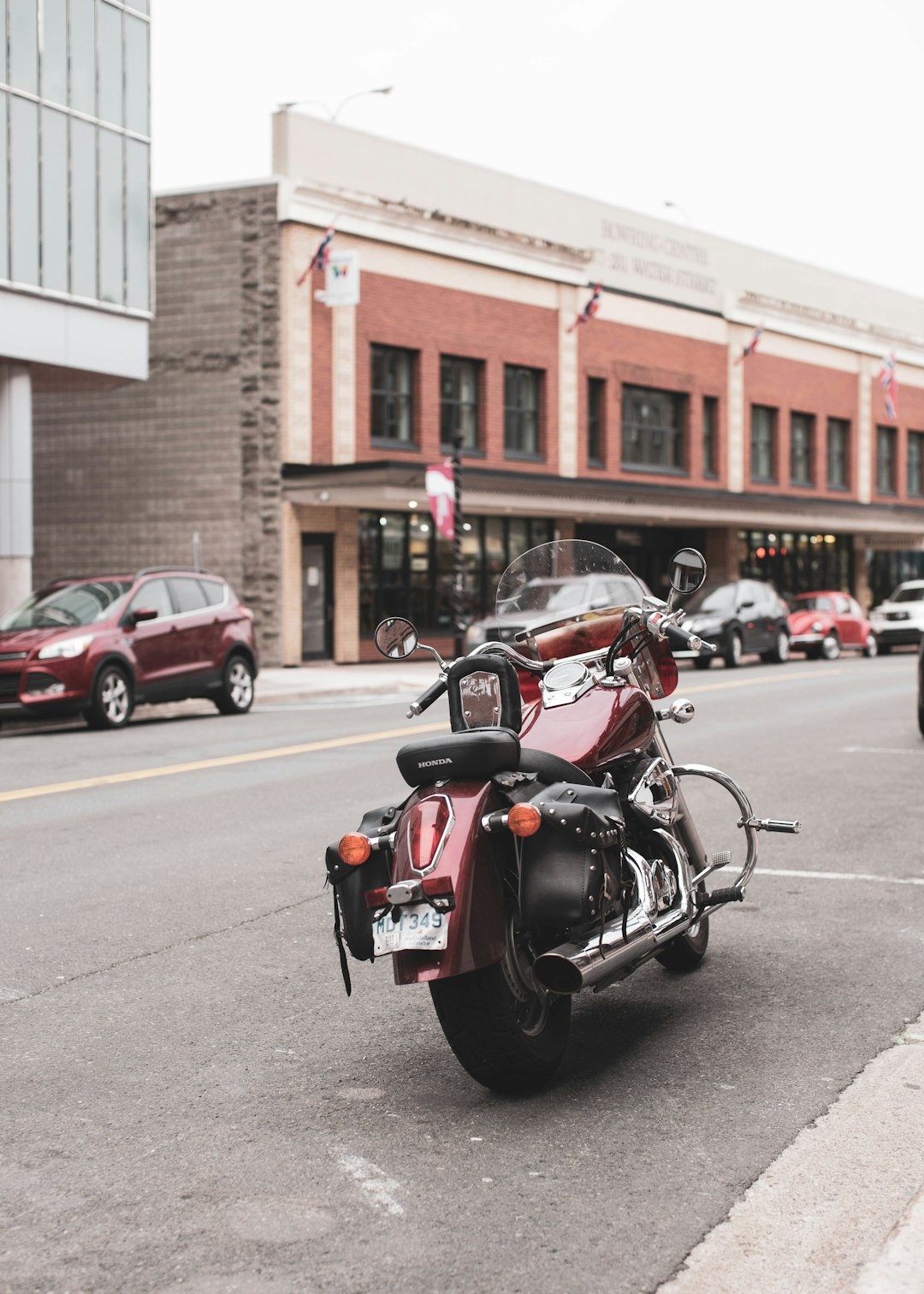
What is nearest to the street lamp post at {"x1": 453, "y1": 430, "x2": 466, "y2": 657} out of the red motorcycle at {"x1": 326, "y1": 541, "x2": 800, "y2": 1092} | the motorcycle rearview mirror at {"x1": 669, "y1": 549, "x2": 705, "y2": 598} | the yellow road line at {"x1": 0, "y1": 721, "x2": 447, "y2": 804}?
the yellow road line at {"x1": 0, "y1": 721, "x2": 447, "y2": 804}

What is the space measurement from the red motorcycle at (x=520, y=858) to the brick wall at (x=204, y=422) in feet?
81.5

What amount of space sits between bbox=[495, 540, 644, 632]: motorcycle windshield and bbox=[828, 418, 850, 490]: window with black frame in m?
43.1

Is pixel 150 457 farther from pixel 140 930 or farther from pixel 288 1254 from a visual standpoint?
pixel 288 1254

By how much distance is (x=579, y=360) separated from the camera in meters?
37.3

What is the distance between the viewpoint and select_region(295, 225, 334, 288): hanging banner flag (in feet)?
96.4

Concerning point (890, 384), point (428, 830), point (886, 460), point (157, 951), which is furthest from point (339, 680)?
point (886, 460)

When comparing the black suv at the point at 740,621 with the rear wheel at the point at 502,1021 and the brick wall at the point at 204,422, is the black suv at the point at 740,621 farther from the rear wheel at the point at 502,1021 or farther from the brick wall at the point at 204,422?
the rear wheel at the point at 502,1021

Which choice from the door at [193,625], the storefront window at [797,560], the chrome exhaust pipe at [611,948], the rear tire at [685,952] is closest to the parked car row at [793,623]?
the storefront window at [797,560]

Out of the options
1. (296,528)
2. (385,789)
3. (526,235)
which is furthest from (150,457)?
(385,789)

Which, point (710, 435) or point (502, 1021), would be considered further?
point (710, 435)

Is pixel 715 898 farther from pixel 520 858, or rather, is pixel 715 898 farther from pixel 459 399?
pixel 459 399

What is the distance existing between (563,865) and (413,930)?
499mm

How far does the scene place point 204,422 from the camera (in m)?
30.4

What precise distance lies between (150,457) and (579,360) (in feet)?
37.7
